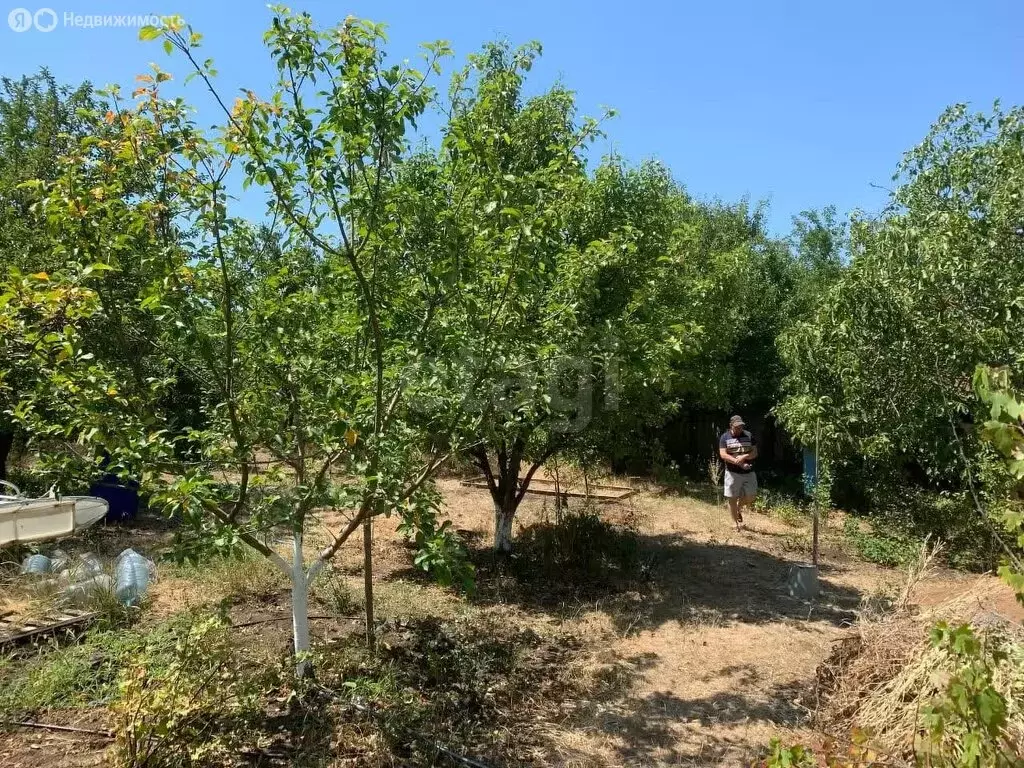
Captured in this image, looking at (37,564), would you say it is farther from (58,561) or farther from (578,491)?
(578,491)

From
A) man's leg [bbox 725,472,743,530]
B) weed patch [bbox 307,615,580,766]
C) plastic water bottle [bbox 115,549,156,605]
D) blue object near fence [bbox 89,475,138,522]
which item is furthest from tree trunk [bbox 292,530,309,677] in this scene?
man's leg [bbox 725,472,743,530]

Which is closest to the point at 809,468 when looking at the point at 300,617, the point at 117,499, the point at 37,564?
the point at 300,617

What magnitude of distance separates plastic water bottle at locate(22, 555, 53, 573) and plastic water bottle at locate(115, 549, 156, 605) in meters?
0.73

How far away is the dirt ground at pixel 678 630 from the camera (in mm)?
3967

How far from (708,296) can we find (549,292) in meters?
3.47

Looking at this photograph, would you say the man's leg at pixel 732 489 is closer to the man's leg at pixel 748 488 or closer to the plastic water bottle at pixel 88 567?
the man's leg at pixel 748 488

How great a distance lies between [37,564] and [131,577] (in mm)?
1220

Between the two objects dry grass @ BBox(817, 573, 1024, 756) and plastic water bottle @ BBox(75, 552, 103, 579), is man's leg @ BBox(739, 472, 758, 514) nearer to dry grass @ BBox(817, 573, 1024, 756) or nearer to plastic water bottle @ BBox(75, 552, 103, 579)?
dry grass @ BBox(817, 573, 1024, 756)

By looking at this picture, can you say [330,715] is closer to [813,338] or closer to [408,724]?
[408,724]

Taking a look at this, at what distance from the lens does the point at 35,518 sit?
19.0 ft

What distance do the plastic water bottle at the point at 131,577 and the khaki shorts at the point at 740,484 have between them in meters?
6.69

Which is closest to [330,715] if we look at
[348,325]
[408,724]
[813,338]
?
[408,724]

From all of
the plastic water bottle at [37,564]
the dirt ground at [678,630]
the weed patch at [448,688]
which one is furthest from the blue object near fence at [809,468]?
the plastic water bottle at [37,564]

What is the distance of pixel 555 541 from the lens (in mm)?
7602
